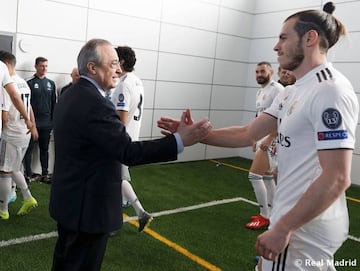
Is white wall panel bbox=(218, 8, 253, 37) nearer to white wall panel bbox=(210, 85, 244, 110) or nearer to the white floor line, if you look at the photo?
white wall panel bbox=(210, 85, 244, 110)

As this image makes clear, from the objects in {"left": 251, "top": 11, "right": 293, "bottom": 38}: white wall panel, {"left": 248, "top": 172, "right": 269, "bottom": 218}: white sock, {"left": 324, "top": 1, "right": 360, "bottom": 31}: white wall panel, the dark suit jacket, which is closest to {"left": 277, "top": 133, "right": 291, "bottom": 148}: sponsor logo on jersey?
the dark suit jacket

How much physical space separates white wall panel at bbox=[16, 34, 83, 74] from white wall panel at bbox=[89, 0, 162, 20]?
0.78 m

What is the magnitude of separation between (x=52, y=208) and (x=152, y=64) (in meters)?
5.60

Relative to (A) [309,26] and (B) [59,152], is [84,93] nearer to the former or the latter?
(B) [59,152]

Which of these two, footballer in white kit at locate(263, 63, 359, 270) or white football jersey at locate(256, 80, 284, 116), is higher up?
white football jersey at locate(256, 80, 284, 116)

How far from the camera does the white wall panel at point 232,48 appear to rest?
28.0 feet

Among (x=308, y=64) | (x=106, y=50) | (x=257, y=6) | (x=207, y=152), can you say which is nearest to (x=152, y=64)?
(x=207, y=152)

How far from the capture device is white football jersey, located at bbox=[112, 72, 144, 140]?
3979mm

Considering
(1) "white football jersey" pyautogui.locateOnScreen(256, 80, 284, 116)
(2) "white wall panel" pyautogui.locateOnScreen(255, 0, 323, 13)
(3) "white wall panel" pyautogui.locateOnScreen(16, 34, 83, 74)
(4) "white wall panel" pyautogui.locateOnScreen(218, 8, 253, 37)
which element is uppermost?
(2) "white wall panel" pyautogui.locateOnScreen(255, 0, 323, 13)

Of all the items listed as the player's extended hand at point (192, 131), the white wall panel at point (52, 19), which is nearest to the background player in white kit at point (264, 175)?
the player's extended hand at point (192, 131)

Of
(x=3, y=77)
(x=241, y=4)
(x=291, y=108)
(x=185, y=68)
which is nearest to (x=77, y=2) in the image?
(x=185, y=68)

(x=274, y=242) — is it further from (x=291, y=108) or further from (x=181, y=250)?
(x=181, y=250)

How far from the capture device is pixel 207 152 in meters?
8.66

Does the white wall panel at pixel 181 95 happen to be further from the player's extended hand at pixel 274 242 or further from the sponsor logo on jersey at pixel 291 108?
the player's extended hand at pixel 274 242
